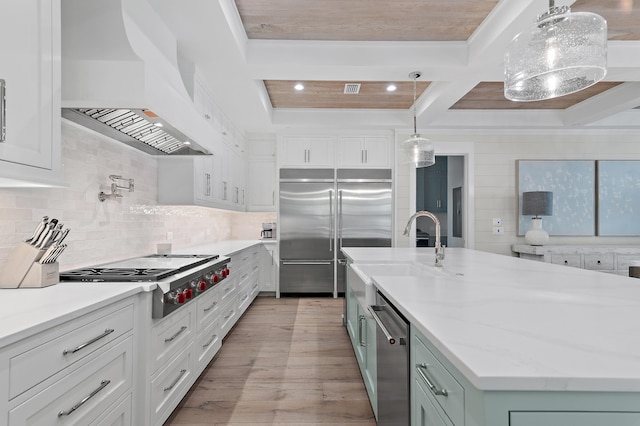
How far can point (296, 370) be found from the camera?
280 cm

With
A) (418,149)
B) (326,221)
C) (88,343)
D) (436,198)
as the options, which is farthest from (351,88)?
(436,198)

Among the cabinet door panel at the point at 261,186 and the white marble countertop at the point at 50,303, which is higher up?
the cabinet door panel at the point at 261,186

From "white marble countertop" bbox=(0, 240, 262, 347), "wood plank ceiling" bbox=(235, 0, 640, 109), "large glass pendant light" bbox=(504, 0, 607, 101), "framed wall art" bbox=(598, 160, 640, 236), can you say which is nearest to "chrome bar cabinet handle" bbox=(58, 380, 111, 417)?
"white marble countertop" bbox=(0, 240, 262, 347)

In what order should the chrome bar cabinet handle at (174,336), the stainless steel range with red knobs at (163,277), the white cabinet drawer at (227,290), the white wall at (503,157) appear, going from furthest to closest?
the white wall at (503,157)
the white cabinet drawer at (227,290)
the chrome bar cabinet handle at (174,336)
the stainless steel range with red knobs at (163,277)

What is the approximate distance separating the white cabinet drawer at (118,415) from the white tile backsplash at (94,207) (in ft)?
2.90

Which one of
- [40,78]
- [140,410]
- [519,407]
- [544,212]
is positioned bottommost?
[140,410]

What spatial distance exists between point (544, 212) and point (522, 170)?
2.39 ft

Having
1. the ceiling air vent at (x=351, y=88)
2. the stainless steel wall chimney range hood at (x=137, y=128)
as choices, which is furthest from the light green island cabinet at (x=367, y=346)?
the ceiling air vent at (x=351, y=88)

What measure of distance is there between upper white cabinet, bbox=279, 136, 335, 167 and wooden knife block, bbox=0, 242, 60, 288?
3.90 metres

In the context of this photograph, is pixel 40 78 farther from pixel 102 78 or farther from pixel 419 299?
pixel 419 299

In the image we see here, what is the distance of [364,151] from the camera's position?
211 inches

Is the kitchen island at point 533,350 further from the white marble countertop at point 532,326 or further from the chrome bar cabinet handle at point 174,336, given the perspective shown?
the chrome bar cabinet handle at point 174,336

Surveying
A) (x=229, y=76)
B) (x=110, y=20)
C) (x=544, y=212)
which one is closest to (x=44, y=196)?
(x=110, y=20)

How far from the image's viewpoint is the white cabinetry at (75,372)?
3.44ft
